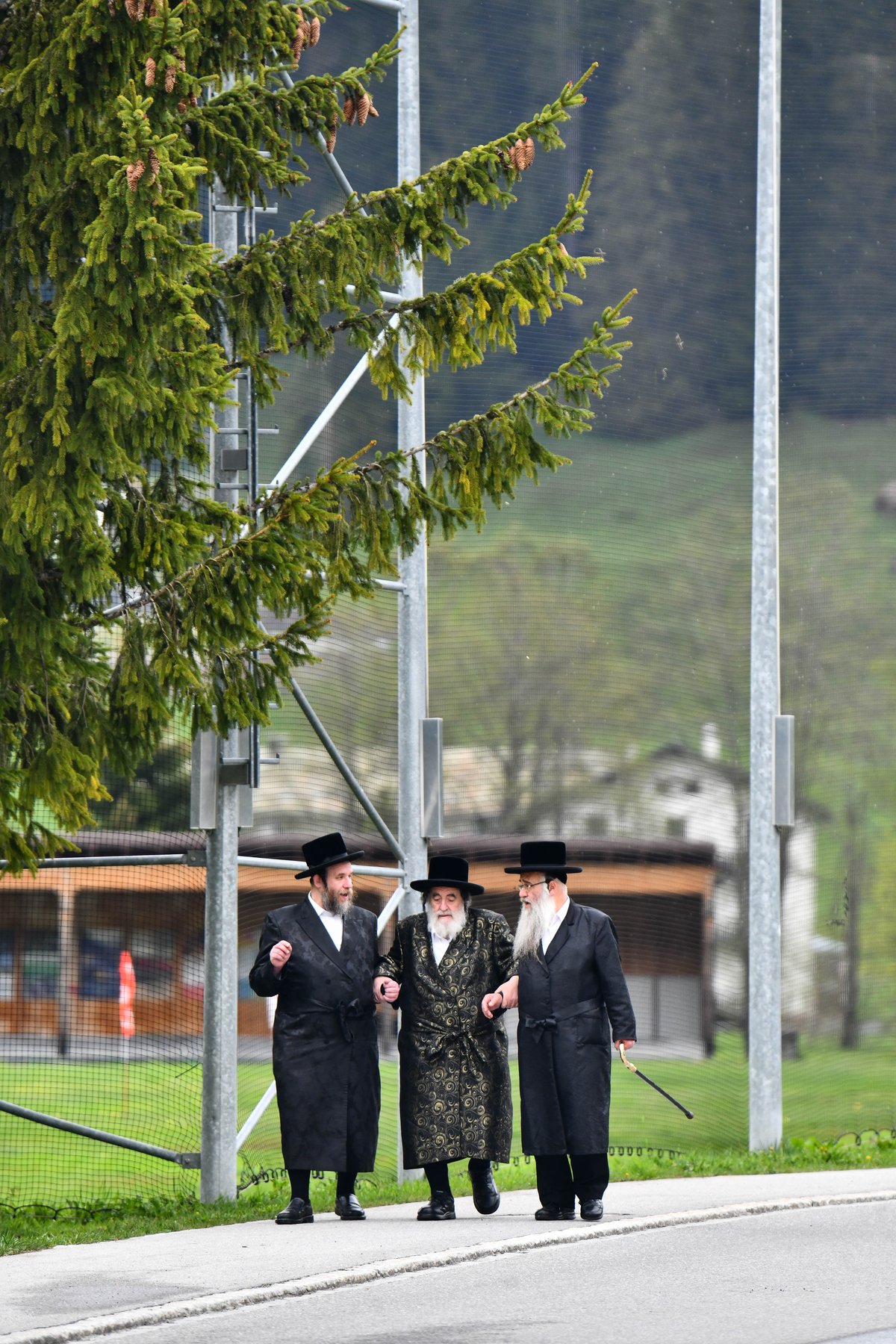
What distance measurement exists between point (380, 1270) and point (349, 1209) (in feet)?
5.76

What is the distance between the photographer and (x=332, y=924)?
9.70m

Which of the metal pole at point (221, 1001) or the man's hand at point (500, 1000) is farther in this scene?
the metal pole at point (221, 1001)

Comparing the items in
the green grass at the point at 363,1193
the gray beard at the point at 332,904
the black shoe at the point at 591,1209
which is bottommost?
the green grass at the point at 363,1193

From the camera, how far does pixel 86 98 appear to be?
333 inches

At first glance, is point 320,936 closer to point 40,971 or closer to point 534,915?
point 534,915

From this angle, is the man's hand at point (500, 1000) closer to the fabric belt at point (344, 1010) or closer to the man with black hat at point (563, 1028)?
the man with black hat at point (563, 1028)

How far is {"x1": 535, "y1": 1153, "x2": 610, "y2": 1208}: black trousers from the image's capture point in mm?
9508

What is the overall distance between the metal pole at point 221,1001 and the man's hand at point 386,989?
1.26 metres

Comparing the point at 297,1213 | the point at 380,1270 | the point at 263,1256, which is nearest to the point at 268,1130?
the point at 297,1213

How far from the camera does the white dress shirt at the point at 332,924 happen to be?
9.68 m

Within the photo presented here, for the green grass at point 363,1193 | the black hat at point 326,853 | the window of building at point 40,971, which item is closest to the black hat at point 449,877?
the black hat at point 326,853

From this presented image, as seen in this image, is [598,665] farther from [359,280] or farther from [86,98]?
[86,98]

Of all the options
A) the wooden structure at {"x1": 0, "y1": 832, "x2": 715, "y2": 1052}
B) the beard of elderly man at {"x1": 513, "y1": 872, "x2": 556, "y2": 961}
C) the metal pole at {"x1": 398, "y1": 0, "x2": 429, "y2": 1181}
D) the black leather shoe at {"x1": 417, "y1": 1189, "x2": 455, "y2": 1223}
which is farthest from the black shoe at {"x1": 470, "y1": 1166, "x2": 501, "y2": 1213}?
the metal pole at {"x1": 398, "y1": 0, "x2": 429, "y2": 1181}

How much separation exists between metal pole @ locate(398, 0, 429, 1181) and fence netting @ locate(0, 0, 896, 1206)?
210 mm
